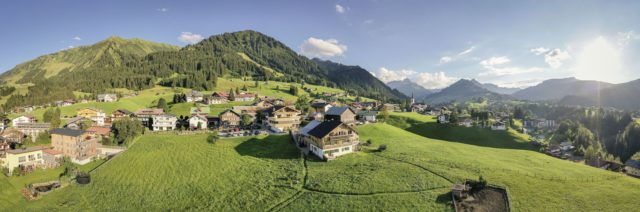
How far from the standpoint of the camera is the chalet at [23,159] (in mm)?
60969

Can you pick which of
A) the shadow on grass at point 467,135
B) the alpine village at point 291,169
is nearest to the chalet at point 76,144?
the alpine village at point 291,169

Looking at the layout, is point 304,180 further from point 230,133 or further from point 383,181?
point 230,133

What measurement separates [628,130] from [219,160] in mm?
154076

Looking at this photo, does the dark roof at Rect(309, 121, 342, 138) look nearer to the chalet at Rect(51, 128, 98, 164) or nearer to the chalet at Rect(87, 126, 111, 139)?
the chalet at Rect(51, 128, 98, 164)

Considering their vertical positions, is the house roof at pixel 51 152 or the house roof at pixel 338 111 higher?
the house roof at pixel 338 111

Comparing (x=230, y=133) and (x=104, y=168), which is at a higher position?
(x=230, y=133)

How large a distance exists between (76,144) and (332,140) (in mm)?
59171

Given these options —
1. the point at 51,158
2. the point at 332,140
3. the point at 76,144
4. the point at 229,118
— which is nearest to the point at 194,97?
the point at 229,118

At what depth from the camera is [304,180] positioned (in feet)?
152

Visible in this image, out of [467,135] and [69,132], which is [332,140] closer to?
[467,135]

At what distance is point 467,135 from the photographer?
89250mm

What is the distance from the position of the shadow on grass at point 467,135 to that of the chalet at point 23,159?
9689 centimetres

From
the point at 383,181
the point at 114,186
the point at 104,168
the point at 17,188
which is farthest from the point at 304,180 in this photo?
the point at 17,188

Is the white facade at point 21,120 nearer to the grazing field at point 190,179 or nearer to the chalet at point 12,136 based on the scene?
the chalet at point 12,136
